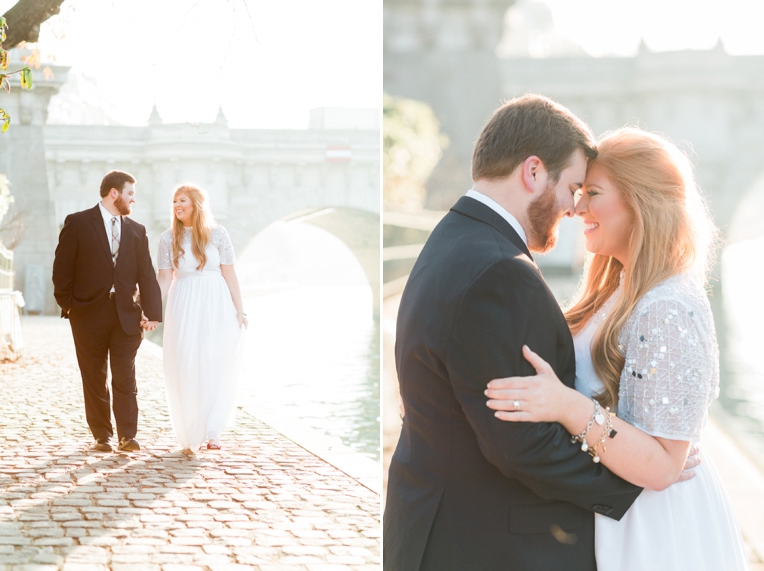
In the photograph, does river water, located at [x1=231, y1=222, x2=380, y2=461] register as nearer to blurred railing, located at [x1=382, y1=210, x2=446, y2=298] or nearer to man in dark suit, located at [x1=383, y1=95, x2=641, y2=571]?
blurred railing, located at [x1=382, y1=210, x2=446, y2=298]

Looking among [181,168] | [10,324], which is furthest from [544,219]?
→ [181,168]

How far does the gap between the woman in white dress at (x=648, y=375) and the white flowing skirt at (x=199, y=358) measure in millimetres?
3498

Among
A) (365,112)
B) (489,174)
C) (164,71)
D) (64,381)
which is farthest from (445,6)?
(489,174)

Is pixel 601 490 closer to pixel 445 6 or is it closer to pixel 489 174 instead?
pixel 489 174

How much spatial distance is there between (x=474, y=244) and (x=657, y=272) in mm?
453

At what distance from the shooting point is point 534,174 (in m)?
1.59

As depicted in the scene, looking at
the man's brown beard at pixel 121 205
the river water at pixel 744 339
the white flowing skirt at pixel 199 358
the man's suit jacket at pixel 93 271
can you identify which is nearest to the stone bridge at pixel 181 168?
the man's brown beard at pixel 121 205

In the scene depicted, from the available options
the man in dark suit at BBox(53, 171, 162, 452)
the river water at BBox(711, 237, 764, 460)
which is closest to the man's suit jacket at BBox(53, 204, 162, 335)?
the man in dark suit at BBox(53, 171, 162, 452)

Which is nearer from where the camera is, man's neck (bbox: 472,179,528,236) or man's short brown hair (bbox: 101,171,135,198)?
man's neck (bbox: 472,179,528,236)

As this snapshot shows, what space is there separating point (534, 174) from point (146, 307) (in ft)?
12.6

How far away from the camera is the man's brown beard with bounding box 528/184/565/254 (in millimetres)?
1615

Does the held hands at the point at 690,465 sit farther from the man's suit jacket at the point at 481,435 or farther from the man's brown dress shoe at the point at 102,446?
the man's brown dress shoe at the point at 102,446

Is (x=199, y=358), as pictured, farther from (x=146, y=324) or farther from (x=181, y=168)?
(x=181, y=168)

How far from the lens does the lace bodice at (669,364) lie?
1550 mm
